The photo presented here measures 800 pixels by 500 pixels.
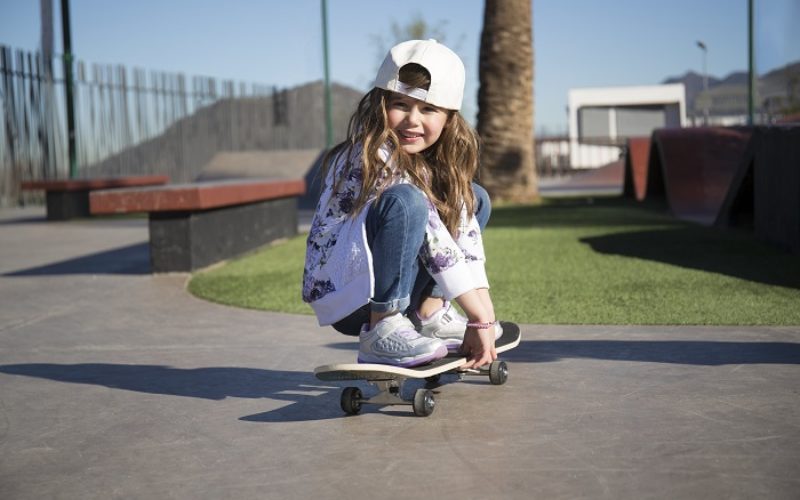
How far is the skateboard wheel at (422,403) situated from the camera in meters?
3.46

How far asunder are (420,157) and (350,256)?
478mm

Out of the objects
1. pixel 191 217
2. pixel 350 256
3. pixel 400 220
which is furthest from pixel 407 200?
pixel 191 217

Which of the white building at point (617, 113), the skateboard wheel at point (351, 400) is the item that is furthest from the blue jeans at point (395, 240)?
the white building at point (617, 113)

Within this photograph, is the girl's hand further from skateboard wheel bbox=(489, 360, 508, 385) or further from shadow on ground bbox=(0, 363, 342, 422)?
shadow on ground bbox=(0, 363, 342, 422)

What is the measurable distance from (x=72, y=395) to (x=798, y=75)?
2003 centimetres

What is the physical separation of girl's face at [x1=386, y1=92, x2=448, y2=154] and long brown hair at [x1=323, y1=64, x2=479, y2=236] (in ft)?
0.12

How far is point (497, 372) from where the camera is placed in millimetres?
3934

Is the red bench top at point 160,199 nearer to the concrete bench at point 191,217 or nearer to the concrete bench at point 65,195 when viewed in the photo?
the concrete bench at point 191,217

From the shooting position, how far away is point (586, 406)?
3594 mm

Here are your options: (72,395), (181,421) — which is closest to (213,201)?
(72,395)

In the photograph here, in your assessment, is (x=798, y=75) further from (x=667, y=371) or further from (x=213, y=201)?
(x=667, y=371)

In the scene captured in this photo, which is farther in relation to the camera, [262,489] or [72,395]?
[72,395]

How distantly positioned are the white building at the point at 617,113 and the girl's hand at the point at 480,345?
4029cm

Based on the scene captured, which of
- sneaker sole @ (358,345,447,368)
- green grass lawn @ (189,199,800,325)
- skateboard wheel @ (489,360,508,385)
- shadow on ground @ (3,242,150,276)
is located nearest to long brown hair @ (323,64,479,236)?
sneaker sole @ (358,345,447,368)
